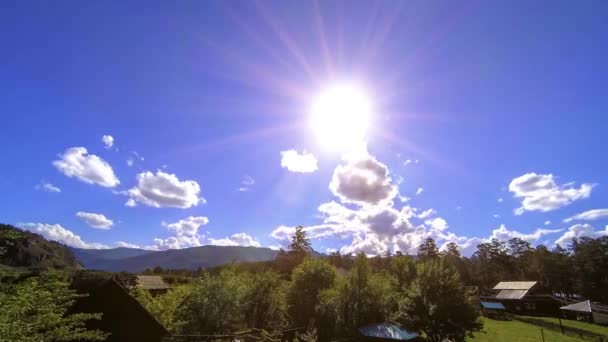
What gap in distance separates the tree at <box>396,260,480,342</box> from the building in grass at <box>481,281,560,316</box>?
58425 millimetres

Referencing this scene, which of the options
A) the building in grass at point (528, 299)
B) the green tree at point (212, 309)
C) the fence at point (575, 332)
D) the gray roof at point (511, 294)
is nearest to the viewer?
the green tree at point (212, 309)

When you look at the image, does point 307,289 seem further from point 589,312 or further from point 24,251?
point 24,251

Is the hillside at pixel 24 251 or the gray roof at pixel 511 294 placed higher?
the hillside at pixel 24 251

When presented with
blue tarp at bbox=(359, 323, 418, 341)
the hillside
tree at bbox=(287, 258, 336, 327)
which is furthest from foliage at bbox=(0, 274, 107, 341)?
tree at bbox=(287, 258, 336, 327)

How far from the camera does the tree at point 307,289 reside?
42.3 metres

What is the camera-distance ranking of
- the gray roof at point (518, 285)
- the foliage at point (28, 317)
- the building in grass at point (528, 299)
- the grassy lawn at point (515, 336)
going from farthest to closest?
the gray roof at point (518, 285), the building in grass at point (528, 299), the grassy lawn at point (515, 336), the foliage at point (28, 317)

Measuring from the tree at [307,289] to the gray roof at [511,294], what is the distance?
55.1 meters

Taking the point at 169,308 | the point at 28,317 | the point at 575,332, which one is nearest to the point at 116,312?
the point at 28,317

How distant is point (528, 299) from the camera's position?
7419 centimetres

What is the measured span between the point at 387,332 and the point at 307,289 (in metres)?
12.9

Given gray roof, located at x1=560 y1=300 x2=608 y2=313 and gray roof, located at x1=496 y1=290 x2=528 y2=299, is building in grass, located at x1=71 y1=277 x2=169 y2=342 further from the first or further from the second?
gray roof, located at x1=496 y1=290 x2=528 y2=299

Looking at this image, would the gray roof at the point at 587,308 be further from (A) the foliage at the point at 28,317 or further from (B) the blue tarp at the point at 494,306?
(A) the foliage at the point at 28,317

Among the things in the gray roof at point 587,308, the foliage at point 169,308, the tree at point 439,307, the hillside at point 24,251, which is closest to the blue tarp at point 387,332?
the tree at point 439,307

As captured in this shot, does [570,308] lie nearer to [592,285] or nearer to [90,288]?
[592,285]
